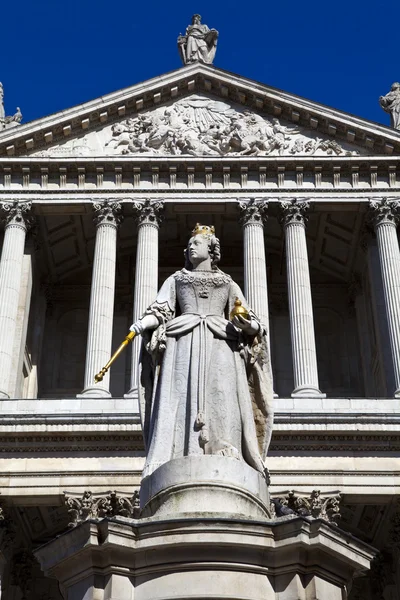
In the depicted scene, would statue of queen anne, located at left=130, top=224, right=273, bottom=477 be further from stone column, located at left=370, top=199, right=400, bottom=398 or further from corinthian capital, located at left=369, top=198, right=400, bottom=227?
corinthian capital, located at left=369, top=198, right=400, bottom=227

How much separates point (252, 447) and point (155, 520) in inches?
68.4

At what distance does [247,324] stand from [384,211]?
24322mm

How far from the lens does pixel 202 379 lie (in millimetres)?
10570

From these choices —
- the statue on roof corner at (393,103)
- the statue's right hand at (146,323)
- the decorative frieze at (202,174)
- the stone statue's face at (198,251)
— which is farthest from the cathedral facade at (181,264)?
the statue's right hand at (146,323)

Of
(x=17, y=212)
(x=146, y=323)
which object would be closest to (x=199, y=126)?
(x=17, y=212)

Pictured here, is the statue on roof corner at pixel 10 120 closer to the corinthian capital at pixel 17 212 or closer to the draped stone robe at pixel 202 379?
the corinthian capital at pixel 17 212

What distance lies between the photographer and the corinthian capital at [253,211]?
33903mm

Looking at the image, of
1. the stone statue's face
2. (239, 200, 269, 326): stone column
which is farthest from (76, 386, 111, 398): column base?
the stone statue's face

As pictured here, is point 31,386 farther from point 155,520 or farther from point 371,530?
point 155,520

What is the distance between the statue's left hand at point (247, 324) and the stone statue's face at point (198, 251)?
125 centimetres

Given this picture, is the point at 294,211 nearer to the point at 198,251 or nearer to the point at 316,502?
the point at 316,502

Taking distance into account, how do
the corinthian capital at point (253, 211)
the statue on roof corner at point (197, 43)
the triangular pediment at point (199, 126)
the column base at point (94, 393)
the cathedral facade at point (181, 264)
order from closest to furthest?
the cathedral facade at point (181, 264) → the column base at point (94, 393) → the corinthian capital at point (253, 211) → the triangular pediment at point (199, 126) → the statue on roof corner at point (197, 43)

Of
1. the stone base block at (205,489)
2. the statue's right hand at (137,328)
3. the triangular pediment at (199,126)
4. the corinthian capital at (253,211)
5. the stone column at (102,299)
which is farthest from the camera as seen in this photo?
the triangular pediment at (199,126)

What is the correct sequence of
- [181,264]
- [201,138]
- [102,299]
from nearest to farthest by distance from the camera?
1. [102,299]
2. [201,138]
3. [181,264]
